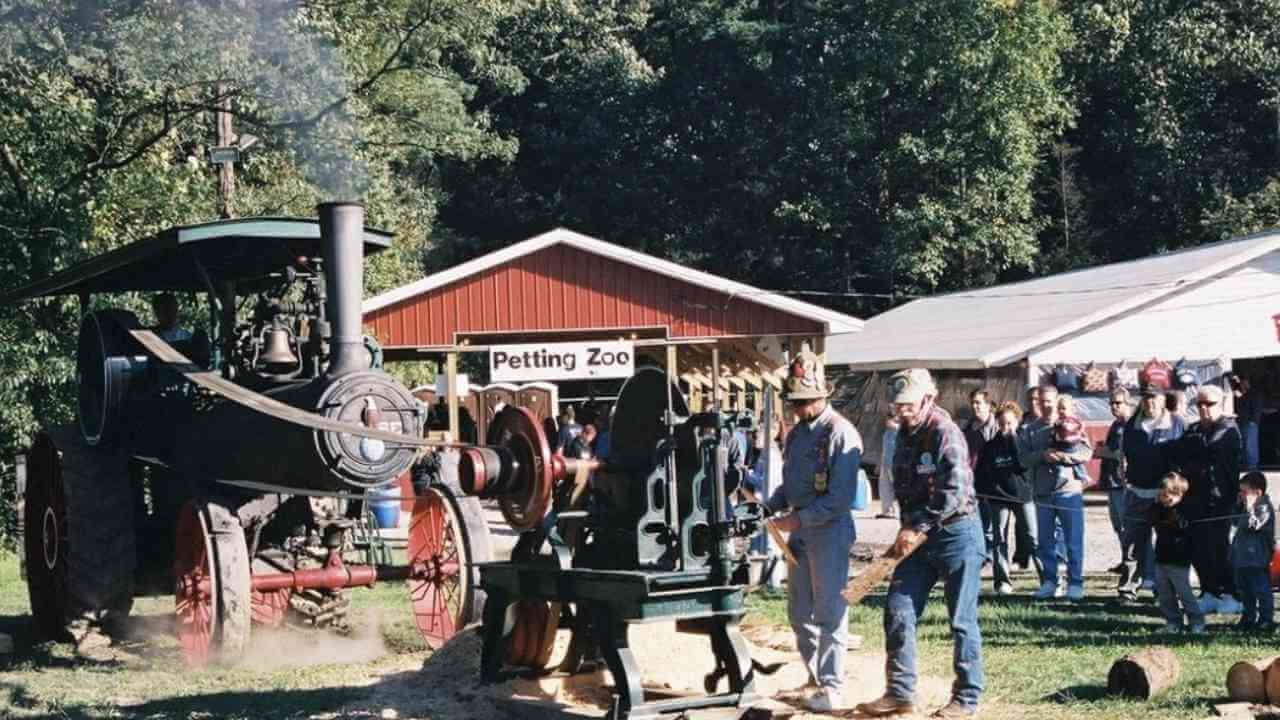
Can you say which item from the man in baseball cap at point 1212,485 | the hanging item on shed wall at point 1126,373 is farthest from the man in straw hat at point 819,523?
the hanging item on shed wall at point 1126,373

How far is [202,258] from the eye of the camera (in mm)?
11641

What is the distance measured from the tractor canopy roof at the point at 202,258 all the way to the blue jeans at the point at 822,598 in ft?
13.5

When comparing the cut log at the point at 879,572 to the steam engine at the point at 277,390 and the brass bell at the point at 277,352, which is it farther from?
the brass bell at the point at 277,352

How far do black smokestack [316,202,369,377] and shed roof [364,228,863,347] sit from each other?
14.8 metres

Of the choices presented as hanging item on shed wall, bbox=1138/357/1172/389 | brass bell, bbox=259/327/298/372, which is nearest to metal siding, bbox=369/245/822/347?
hanging item on shed wall, bbox=1138/357/1172/389

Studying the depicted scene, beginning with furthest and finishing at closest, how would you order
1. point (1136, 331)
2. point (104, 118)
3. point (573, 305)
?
1. point (573, 305)
2. point (1136, 331)
3. point (104, 118)

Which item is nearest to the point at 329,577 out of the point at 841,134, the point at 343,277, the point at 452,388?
the point at 343,277

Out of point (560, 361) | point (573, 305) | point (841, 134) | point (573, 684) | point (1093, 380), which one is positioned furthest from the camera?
point (841, 134)

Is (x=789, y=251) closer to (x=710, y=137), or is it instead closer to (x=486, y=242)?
(x=710, y=137)

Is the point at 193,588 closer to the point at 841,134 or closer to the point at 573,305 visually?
the point at 573,305

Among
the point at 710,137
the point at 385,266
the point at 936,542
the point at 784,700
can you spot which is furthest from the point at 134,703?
the point at 710,137

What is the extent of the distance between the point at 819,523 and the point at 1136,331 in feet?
58.2

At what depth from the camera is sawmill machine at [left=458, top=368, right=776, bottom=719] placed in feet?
26.3

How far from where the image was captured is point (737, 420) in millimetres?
8141
